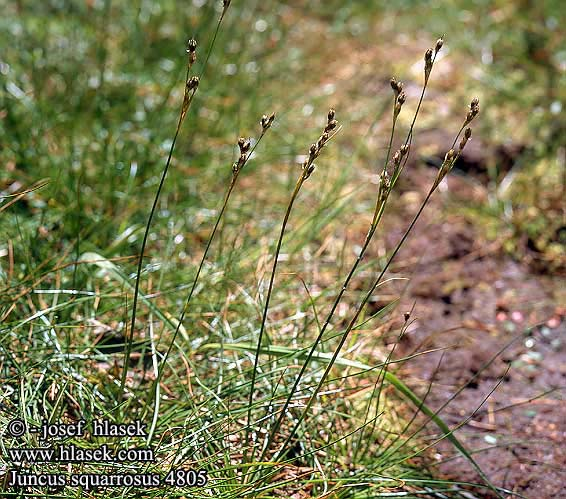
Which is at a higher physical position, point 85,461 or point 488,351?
point 488,351

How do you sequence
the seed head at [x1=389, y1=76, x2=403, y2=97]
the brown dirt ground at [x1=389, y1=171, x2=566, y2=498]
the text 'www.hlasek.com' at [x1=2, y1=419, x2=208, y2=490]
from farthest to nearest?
the brown dirt ground at [x1=389, y1=171, x2=566, y2=498] → the text 'www.hlasek.com' at [x1=2, y1=419, x2=208, y2=490] → the seed head at [x1=389, y1=76, x2=403, y2=97]

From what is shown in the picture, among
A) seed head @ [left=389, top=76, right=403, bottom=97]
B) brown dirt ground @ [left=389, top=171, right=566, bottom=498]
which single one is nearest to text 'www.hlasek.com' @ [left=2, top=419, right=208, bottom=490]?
brown dirt ground @ [left=389, top=171, right=566, bottom=498]

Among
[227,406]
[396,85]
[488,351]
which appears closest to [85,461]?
[227,406]

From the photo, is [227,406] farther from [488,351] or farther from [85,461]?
[488,351]

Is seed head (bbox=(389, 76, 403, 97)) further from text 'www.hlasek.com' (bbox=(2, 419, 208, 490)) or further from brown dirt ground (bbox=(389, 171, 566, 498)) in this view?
text 'www.hlasek.com' (bbox=(2, 419, 208, 490))

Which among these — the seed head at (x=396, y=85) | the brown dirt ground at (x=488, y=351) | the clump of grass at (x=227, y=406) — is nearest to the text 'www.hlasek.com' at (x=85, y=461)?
the clump of grass at (x=227, y=406)

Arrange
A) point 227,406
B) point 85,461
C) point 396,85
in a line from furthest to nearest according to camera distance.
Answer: point 227,406 < point 85,461 < point 396,85

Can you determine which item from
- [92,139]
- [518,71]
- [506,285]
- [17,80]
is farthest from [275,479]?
[518,71]

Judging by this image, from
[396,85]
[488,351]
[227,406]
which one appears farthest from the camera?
[488,351]

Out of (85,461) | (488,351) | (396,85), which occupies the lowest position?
(85,461)

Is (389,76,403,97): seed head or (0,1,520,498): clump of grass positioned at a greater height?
(389,76,403,97): seed head

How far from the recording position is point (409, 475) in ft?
6.79

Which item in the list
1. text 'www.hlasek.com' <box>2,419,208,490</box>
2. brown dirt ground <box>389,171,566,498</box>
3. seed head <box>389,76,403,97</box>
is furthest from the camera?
brown dirt ground <box>389,171,566,498</box>

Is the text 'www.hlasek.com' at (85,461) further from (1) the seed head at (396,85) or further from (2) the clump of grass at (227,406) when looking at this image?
(1) the seed head at (396,85)
